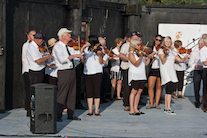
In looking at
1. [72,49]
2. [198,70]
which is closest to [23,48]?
[72,49]

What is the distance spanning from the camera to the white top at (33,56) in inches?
299

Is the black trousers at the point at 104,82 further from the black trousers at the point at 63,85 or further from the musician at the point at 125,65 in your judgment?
the black trousers at the point at 63,85

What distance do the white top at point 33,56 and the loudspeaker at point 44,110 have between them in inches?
56.6

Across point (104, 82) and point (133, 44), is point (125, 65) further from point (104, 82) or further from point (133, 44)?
point (104, 82)

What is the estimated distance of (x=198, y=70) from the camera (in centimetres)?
986

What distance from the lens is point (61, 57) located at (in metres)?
7.39

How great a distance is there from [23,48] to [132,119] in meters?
Result: 2.98

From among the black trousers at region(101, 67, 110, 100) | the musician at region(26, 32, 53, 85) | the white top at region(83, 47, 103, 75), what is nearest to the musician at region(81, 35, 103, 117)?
the white top at region(83, 47, 103, 75)

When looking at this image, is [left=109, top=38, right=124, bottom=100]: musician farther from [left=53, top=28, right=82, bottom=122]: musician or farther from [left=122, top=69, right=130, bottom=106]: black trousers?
[left=53, top=28, right=82, bottom=122]: musician

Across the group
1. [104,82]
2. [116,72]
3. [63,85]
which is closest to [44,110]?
[63,85]

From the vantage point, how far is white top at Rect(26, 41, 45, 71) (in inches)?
299

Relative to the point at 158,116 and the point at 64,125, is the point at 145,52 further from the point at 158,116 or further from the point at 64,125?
the point at 64,125

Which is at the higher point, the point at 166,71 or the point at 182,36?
the point at 182,36

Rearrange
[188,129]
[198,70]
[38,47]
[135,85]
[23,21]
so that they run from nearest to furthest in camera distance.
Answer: [188,129] → [38,47] → [135,85] → [23,21] → [198,70]
